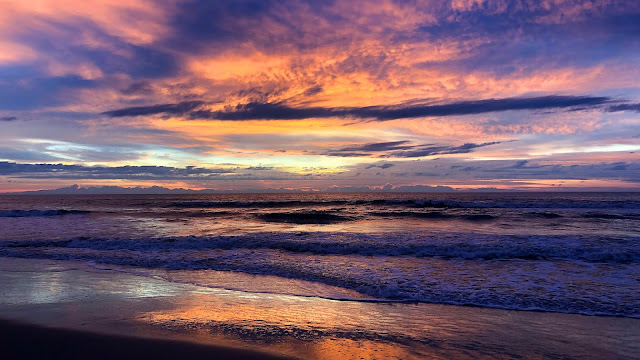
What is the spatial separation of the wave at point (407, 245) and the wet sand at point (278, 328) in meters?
6.87

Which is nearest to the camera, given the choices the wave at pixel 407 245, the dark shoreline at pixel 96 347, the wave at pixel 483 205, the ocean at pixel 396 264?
the dark shoreline at pixel 96 347

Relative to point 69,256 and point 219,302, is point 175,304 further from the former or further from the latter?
point 69,256

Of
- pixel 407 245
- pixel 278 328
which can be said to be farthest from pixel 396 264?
pixel 278 328

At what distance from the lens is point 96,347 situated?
5.50m

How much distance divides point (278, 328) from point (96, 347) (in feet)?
8.83

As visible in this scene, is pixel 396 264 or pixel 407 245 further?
pixel 407 245

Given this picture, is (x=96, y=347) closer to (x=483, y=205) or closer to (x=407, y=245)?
(x=407, y=245)

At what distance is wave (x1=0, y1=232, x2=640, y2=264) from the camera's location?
13.8m

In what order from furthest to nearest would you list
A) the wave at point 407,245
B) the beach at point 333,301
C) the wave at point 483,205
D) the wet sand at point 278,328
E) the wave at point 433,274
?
the wave at point 483,205
the wave at point 407,245
the wave at point 433,274
the beach at point 333,301
the wet sand at point 278,328

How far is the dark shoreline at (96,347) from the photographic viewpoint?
5.21m

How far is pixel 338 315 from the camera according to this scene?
23.1 ft

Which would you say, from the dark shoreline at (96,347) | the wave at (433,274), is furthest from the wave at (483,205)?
the dark shoreline at (96,347)

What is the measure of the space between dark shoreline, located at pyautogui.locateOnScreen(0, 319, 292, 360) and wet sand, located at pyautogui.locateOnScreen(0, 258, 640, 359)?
0.6 inches

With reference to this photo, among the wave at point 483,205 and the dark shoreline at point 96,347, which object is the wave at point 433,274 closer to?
the dark shoreline at point 96,347
